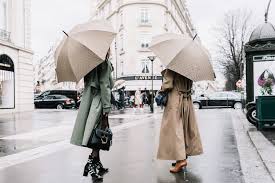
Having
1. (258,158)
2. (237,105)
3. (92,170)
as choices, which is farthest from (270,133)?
(237,105)

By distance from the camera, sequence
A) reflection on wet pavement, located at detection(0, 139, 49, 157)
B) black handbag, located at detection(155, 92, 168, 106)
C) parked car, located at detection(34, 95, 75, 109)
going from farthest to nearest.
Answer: parked car, located at detection(34, 95, 75, 109), reflection on wet pavement, located at detection(0, 139, 49, 157), black handbag, located at detection(155, 92, 168, 106)

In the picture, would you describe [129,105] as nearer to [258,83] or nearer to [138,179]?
[258,83]

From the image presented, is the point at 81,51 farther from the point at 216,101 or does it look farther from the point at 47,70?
the point at 47,70

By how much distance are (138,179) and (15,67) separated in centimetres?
2416

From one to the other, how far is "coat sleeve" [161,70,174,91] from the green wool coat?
797 millimetres

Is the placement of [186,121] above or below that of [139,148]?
above

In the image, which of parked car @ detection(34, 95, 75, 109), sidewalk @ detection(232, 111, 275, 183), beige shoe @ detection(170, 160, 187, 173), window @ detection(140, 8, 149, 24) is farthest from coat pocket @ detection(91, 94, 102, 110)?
window @ detection(140, 8, 149, 24)

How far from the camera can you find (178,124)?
604 centimetres

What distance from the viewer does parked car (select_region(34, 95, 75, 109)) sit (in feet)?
123

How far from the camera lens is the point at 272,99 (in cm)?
1139

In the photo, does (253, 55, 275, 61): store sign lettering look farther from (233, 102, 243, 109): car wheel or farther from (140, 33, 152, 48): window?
(140, 33, 152, 48): window

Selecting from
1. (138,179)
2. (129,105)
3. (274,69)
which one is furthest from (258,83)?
(129,105)

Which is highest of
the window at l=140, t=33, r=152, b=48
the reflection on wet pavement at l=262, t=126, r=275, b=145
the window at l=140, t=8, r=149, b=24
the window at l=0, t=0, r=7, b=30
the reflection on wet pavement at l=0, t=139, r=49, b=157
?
the window at l=140, t=8, r=149, b=24

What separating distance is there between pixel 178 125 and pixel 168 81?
0.64 meters
